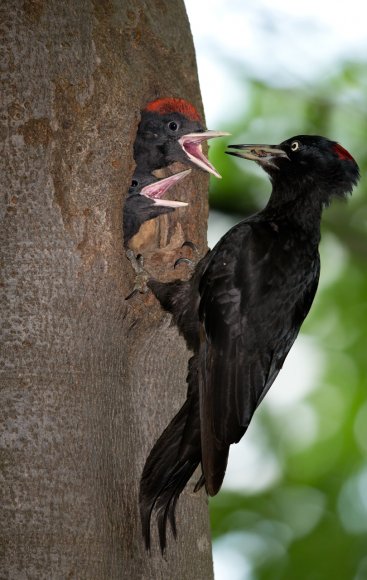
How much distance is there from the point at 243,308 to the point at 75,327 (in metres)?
1.15

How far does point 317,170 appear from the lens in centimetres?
450

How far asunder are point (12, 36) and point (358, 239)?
269cm

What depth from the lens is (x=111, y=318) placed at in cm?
325

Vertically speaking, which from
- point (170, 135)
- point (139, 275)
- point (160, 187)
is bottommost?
point (139, 275)

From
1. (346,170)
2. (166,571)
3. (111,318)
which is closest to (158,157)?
(346,170)

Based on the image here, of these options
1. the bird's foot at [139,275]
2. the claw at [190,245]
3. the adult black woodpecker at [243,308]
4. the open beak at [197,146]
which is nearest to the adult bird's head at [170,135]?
the open beak at [197,146]

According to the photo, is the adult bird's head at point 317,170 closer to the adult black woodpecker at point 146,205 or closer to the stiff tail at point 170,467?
the adult black woodpecker at point 146,205

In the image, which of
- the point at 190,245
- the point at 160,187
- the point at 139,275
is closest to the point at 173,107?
the point at 160,187

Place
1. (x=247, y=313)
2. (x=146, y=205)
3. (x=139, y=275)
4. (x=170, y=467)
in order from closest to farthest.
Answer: (x=170, y=467) < (x=139, y=275) < (x=247, y=313) < (x=146, y=205)

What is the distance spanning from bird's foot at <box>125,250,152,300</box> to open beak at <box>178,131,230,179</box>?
71 centimetres

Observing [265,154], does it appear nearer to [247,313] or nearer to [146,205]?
[146,205]

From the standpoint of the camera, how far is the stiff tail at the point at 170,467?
3109 millimetres

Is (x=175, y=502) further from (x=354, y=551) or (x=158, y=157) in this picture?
(x=354, y=551)

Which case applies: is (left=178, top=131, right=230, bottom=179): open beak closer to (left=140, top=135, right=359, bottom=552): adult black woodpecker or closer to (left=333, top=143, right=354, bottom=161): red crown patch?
(left=140, top=135, right=359, bottom=552): adult black woodpecker
